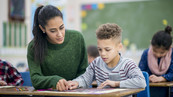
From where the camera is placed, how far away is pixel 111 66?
2.09 m

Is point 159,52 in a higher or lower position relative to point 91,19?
lower

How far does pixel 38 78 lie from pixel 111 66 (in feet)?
1.71

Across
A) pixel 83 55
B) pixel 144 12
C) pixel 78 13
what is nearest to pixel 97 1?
pixel 78 13

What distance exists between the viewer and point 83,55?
2.35m

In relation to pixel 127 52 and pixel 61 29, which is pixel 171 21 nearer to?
pixel 127 52

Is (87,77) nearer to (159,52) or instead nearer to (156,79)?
(156,79)

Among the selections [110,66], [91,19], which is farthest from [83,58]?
[91,19]

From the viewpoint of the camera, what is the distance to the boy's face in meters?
2.02

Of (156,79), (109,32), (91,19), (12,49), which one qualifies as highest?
(91,19)

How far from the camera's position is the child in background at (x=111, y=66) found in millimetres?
1949

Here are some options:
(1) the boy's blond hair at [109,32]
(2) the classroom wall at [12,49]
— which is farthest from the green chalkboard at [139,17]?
(1) the boy's blond hair at [109,32]

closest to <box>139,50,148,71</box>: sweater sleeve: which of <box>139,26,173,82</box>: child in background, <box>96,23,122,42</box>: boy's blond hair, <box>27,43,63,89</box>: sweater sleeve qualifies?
<box>139,26,173,82</box>: child in background

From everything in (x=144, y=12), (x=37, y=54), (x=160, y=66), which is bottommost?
(x=160, y=66)

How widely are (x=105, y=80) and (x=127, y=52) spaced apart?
4368mm
